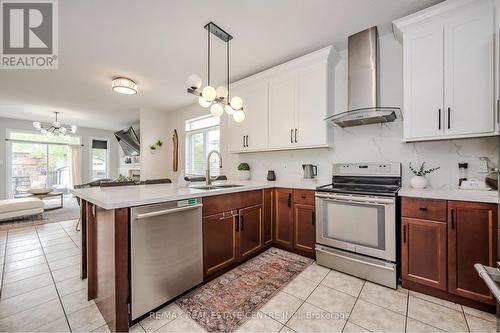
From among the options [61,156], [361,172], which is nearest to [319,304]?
[361,172]

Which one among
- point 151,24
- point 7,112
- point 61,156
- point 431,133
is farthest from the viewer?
point 61,156

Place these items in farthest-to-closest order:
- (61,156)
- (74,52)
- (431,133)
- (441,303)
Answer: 1. (61,156)
2. (74,52)
3. (431,133)
4. (441,303)

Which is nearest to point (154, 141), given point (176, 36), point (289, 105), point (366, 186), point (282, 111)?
point (176, 36)

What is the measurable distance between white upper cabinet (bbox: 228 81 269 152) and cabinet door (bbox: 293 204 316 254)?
107 cm

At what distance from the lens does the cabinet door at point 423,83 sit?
6.13ft

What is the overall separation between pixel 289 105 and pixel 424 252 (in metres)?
2.13

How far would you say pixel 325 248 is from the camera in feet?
7.63

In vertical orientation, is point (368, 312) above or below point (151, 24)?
below

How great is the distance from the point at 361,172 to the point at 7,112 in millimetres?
8528

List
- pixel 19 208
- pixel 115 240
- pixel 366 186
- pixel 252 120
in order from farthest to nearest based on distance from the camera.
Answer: pixel 19 208, pixel 252 120, pixel 366 186, pixel 115 240

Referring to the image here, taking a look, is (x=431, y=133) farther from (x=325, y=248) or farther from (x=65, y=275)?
(x=65, y=275)

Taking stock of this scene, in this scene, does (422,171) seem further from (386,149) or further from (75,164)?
(75,164)

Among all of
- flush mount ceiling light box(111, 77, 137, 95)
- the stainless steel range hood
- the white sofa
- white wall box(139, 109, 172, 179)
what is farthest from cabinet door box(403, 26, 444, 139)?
the white sofa

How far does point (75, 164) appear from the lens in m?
7.41
